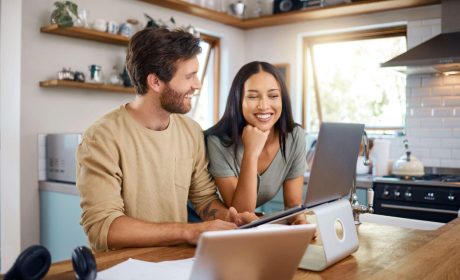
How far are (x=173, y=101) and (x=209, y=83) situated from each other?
11.9ft

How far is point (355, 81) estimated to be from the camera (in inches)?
200

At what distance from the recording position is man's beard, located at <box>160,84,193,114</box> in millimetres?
1931

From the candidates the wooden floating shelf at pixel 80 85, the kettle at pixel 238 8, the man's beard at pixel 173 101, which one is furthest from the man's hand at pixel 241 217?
the kettle at pixel 238 8

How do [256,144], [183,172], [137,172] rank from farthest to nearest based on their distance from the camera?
1. [256,144]
2. [183,172]
3. [137,172]

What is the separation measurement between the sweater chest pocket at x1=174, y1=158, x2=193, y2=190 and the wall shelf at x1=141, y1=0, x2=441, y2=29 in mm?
2748

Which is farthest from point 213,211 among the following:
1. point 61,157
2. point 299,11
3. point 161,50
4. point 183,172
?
point 299,11

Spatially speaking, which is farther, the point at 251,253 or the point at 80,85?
the point at 80,85

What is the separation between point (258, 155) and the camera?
2135 mm

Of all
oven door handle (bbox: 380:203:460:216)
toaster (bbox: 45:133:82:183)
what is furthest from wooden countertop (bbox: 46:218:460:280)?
toaster (bbox: 45:133:82:183)

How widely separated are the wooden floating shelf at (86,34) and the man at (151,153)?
1.85m

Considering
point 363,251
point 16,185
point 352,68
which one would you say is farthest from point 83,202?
point 352,68

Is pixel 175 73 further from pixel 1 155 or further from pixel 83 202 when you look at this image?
pixel 1 155

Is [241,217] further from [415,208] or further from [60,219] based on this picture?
[415,208]

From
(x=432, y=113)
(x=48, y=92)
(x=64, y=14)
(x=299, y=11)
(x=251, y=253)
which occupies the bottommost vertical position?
(x=251, y=253)
